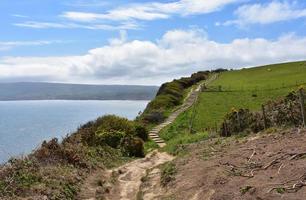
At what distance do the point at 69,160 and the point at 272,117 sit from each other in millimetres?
11861

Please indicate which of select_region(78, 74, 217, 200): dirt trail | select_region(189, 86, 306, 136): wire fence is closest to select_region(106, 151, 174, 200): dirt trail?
select_region(78, 74, 217, 200): dirt trail

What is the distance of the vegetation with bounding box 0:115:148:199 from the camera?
2022 centimetres

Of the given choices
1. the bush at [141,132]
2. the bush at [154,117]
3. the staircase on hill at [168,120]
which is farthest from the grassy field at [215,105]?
the bush at [154,117]

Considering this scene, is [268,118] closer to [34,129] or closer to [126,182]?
[126,182]

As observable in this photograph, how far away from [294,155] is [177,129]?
3117cm

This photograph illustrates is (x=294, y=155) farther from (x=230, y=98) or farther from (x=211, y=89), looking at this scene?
(x=211, y=89)

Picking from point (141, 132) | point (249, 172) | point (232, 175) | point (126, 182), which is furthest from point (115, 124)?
point (249, 172)

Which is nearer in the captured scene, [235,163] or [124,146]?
[235,163]

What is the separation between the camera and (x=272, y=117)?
30562mm

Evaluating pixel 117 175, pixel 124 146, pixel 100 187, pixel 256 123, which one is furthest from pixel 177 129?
pixel 100 187

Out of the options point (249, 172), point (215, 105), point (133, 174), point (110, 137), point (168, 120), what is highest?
point (215, 105)

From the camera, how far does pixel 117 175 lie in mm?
28781

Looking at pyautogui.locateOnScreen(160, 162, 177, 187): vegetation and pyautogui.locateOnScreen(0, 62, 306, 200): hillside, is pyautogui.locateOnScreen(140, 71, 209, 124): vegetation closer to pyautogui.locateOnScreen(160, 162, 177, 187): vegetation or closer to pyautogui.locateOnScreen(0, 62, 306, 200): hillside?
pyautogui.locateOnScreen(0, 62, 306, 200): hillside

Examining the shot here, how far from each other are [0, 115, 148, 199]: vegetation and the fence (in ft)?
22.9
